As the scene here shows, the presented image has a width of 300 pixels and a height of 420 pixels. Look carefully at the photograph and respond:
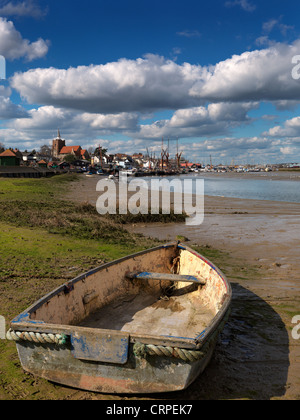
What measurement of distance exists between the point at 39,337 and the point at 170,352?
5.65 feet

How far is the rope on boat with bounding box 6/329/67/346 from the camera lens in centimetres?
414

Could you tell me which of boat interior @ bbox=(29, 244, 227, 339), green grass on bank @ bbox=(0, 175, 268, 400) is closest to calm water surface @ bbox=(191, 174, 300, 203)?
green grass on bank @ bbox=(0, 175, 268, 400)

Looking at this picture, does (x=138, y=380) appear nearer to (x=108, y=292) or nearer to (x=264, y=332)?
(x=108, y=292)

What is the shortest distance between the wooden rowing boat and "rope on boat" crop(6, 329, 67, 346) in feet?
0.04

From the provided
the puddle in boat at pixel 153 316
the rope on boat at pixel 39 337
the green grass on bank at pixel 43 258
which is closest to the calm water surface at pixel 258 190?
the green grass on bank at pixel 43 258

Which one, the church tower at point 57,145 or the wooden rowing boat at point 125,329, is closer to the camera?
the wooden rowing boat at point 125,329

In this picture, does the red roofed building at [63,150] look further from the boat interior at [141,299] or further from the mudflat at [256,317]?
the boat interior at [141,299]

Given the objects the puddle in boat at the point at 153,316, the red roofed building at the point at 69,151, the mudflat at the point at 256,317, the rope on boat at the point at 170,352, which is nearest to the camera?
the rope on boat at the point at 170,352

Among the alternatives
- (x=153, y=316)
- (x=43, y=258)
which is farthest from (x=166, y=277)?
(x=43, y=258)

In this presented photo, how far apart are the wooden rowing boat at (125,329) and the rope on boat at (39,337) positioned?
0.5 inches

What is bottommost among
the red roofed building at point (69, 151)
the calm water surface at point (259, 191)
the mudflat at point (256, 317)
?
the mudflat at point (256, 317)

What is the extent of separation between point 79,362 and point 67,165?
10708cm

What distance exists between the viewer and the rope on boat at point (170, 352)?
3889mm
